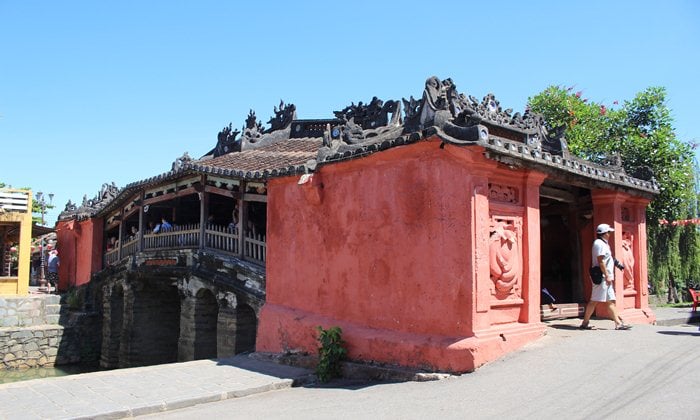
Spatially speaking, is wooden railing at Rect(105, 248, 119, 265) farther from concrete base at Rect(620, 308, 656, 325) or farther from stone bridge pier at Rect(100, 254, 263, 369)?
concrete base at Rect(620, 308, 656, 325)

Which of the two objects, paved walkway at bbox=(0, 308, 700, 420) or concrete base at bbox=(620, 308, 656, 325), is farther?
concrete base at bbox=(620, 308, 656, 325)

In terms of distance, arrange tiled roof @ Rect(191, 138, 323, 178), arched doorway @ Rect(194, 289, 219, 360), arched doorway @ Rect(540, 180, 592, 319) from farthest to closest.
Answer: arched doorway @ Rect(194, 289, 219, 360) → tiled roof @ Rect(191, 138, 323, 178) → arched doorway @ Rect(540, 180, 592, 319)

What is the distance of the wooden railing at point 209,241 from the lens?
1180 cm

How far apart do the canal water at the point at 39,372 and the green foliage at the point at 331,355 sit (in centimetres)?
1209

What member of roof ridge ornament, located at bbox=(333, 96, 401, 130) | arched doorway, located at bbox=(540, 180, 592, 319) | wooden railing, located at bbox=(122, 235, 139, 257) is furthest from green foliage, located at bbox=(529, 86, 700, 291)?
wooden railing, located at bbox=(122, 235, 139, 257)

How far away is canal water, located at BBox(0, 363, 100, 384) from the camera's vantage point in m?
16.0

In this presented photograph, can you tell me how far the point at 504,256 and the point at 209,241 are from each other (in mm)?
8093

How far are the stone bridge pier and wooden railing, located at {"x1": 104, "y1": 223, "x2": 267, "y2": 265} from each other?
28.4 inches

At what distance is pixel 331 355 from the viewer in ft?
26.3

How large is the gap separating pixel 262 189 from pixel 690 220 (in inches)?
705

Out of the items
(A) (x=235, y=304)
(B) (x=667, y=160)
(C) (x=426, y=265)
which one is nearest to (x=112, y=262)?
(A) (x=235, y=304)

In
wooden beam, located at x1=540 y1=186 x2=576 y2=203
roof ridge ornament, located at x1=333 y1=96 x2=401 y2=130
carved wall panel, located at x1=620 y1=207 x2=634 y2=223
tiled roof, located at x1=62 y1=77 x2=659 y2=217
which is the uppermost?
roof ridge ornament, located at x1=333 y1=96 x2=401 y2=130

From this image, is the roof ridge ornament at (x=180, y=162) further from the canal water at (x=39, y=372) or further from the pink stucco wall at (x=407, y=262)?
the canal water at (x=39, y=372)

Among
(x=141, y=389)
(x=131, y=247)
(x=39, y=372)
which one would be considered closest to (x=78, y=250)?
(x=39, y=372)
